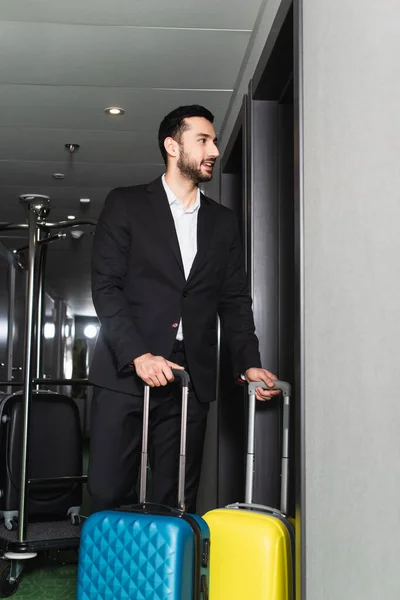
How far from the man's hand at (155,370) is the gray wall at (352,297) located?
0.38 metres

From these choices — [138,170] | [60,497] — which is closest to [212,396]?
[60,497]

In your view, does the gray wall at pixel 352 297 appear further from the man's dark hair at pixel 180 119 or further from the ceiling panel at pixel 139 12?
the ceiling panel at pixel 139 12

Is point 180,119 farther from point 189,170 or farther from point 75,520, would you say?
point 75,520

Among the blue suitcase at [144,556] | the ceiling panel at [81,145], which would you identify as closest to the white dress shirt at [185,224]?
the blue suitcase at [144,556]

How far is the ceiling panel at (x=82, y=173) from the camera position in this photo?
5.36 metres

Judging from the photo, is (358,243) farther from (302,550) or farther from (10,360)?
(10,360)

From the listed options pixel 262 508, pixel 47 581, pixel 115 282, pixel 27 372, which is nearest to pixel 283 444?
pixel 262 508

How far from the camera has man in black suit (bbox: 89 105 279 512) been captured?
7.20ft

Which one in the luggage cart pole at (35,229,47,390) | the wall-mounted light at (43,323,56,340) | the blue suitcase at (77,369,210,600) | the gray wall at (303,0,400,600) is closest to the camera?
the gray wall at (303,0,400,600)

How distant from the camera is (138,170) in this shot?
18.2ft

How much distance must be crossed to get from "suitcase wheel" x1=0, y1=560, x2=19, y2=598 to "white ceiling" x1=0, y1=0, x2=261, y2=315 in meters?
2.13

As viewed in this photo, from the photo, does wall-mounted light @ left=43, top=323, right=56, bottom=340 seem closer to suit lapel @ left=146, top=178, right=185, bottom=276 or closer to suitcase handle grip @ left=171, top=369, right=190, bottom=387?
suit lapel @ left=146, top=178, right=185, bottom=276

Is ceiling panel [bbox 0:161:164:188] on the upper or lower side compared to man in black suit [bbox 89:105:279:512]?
upper

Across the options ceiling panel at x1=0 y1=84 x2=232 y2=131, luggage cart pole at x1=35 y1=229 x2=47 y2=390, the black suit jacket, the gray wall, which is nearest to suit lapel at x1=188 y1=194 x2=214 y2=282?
the black suit jacket
